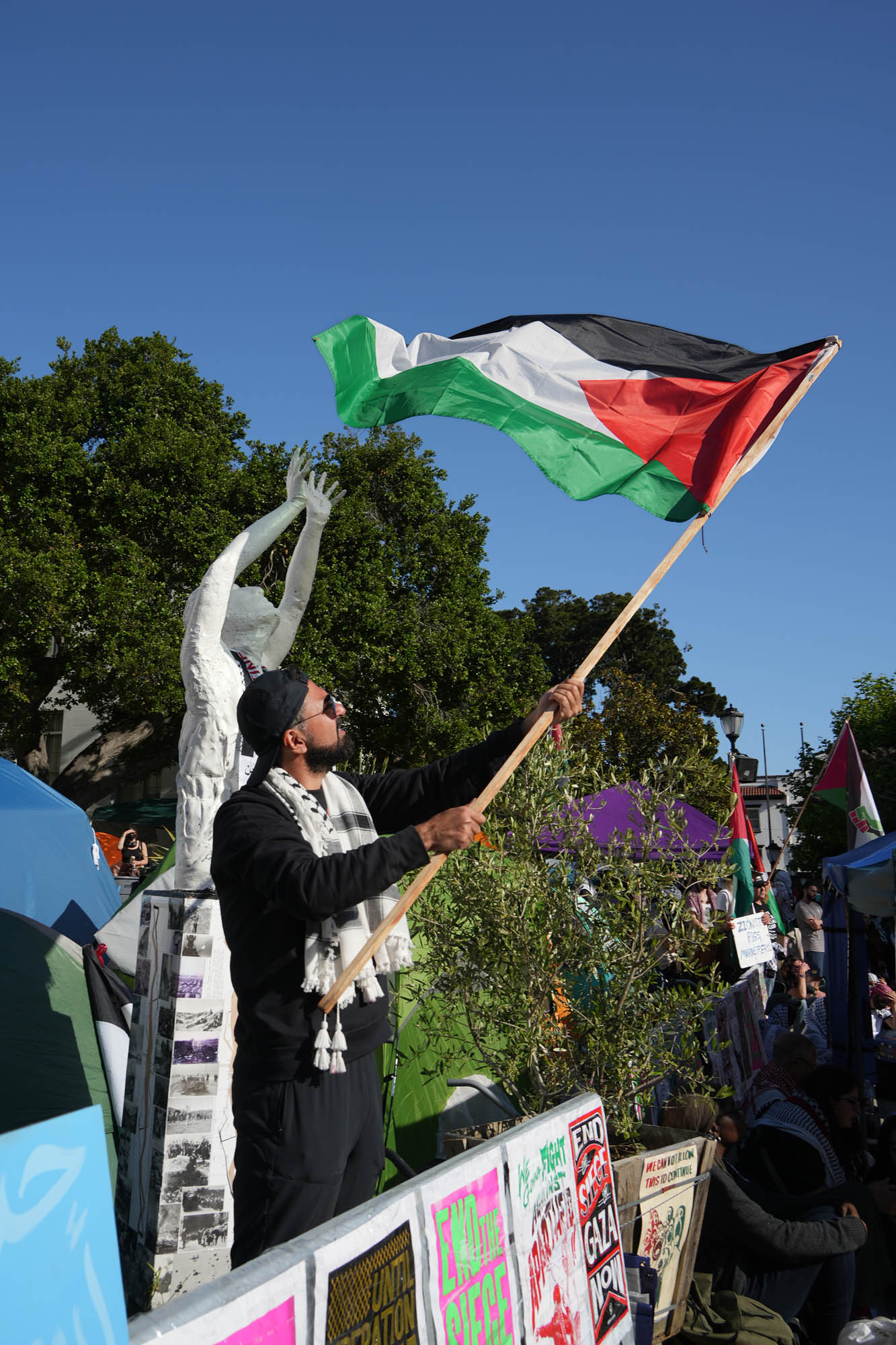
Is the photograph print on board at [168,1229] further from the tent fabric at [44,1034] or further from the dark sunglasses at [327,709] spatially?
the dark sunglasses at [327,709]

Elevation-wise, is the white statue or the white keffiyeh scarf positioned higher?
the white statue

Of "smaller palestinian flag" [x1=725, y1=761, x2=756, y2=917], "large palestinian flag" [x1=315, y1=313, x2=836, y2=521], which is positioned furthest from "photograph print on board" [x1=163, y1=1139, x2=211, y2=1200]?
"smaller palestinian flag" [x1=725, y1=761, x2=756, y2=917]

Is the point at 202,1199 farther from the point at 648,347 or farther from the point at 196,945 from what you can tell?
the point at 648,347

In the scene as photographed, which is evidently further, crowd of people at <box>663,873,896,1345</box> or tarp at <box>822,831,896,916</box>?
tarp at <box>822,831,896,916</box>

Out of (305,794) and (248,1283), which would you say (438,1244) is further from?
(305,794)

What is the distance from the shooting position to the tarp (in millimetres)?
8148

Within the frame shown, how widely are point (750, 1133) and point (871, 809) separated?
22.6 feet

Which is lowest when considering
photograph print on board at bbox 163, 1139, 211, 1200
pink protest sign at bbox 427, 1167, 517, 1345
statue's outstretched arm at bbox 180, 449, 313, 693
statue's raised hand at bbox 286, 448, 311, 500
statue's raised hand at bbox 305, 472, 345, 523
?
photograph print on board at bbox 163, 1139, 211, 1200

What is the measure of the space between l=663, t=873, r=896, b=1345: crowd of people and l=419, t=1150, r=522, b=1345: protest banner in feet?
5.40

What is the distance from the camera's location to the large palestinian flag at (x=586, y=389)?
447cm

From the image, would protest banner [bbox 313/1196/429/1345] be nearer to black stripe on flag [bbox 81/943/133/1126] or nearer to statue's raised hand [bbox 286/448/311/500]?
black stripe on flag [bbox 81/943/133/1126]

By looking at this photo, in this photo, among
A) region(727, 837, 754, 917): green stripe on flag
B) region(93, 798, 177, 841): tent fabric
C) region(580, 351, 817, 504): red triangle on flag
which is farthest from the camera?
region(93, 798, 177, 841): tent fabric

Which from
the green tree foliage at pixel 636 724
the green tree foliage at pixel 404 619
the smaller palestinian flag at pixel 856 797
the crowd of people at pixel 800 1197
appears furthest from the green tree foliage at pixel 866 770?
the crowd of people at pixel 800 1197

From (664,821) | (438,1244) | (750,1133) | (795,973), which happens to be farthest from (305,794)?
(795,973)
